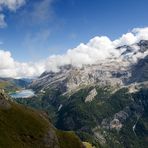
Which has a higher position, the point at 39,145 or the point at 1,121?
the point at 1,121

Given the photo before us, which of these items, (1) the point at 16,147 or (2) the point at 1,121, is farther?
(2) the point at 1,121

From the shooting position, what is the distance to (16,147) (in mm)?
181875

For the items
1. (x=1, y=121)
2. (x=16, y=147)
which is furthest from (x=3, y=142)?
(x=1, y=121)

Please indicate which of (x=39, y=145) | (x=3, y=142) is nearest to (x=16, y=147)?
(x=3, y=142)

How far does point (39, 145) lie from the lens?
19950 cm

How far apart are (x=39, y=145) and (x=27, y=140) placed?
8.26 meters

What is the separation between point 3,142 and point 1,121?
22.1m

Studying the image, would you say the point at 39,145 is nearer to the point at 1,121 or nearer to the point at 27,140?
the point at 27,140

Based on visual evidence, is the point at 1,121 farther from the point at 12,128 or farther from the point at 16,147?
the point at 16,147

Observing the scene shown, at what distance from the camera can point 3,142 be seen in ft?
589

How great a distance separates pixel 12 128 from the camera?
647ft

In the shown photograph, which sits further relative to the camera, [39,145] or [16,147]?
[39,145]

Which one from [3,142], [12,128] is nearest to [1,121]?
[12,128]

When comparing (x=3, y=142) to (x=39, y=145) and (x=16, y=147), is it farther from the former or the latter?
(x=39, y=145)
